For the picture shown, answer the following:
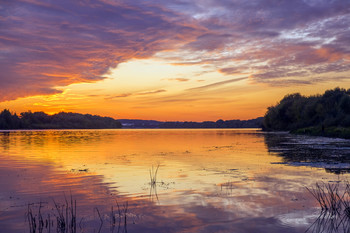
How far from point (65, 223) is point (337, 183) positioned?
14213 millimetres

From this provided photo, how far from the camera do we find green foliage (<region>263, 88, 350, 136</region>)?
283 feet

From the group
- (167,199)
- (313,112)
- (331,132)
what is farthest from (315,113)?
(167,199)

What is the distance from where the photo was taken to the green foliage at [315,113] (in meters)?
86.2

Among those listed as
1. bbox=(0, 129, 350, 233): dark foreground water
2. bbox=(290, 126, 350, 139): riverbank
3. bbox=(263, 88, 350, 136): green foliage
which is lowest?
bbox=(0, 129, 350, 233): dark foreground water

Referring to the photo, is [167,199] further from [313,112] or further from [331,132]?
[313,112]

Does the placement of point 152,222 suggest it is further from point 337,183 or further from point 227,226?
point 337,183

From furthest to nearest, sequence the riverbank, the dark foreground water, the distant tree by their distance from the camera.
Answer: the distant tree < the riverbank < the dark foreground water

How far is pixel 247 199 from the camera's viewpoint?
14.8m

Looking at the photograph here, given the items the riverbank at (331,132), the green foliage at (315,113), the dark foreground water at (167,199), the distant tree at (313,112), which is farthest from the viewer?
the distant tree at (313,112)

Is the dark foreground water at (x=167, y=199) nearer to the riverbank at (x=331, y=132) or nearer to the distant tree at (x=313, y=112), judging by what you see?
the riverbank at (x=331, y=132)

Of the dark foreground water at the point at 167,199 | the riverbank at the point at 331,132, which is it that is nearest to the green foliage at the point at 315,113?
the riverbank at the point at 331,132

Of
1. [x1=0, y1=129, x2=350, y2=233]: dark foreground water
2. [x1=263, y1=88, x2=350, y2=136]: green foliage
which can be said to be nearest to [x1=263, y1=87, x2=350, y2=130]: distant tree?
[x1=263, y1=88, x2=350, y2=136]: green foliage

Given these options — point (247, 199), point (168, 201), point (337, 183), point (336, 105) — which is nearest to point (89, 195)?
point (168, 201)

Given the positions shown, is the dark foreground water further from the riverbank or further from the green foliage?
the green foliage
